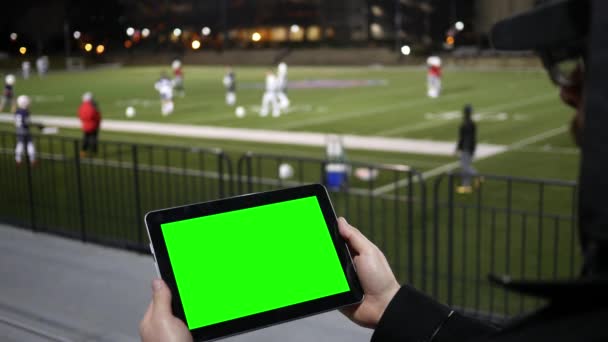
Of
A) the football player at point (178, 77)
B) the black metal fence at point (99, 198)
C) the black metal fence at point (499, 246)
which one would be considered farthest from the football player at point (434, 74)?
the black metal fence at point (99, 198)

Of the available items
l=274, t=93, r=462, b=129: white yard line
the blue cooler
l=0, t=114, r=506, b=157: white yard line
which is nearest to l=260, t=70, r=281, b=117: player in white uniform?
l=274, t=93, r=462, b=129: white yard line

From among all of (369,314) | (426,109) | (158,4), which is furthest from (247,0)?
(369,314)

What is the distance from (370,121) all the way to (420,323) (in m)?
20.6

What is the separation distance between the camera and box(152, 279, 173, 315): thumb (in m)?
1.65

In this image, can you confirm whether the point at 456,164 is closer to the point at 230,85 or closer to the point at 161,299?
the point at 161,299

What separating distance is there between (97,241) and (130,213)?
8.14ft

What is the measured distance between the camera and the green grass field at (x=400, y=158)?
768 centimetres

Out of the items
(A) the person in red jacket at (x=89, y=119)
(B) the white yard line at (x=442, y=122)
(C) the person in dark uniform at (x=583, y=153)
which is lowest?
(B) the white yard line at (x=442, y=122)

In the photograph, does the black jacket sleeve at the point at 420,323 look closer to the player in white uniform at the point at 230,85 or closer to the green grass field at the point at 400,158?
the green grass field at the point at 400,158

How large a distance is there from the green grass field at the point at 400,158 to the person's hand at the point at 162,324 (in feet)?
15.4

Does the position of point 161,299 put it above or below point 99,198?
above

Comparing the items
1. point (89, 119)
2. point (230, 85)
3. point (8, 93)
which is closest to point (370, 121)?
point (230, 85)

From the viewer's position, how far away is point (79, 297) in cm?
442

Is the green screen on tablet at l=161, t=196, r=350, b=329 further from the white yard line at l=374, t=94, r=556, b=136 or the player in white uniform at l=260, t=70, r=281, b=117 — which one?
the player in white uniform at l=260, t=70, r=281, b=117
